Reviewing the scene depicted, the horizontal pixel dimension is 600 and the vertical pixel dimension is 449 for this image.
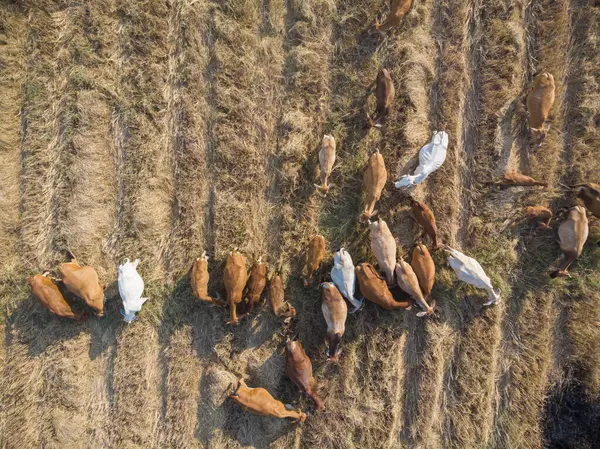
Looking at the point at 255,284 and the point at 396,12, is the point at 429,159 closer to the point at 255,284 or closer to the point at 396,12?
the point at 396,12

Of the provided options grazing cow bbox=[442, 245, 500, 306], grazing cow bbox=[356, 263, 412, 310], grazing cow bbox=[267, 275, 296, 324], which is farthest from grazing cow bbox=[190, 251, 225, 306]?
grazing cow bbox=[442, 245, 500, 306]

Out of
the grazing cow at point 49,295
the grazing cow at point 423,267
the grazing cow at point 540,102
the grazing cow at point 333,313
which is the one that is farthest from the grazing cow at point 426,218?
the grazing cow at point 49,295

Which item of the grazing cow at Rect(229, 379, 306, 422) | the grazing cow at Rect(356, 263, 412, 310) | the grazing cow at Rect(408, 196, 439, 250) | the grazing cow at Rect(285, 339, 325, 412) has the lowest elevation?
the grazing cow at Rect(229, 379, 306, 422)

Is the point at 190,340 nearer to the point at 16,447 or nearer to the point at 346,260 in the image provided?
the point at 346,260

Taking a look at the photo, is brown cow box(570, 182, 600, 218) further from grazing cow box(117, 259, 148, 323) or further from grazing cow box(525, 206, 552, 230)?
grazing cow box(117, 259, 148, 323)

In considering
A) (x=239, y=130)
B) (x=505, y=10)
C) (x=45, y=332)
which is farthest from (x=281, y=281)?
(x=505, y=10)
